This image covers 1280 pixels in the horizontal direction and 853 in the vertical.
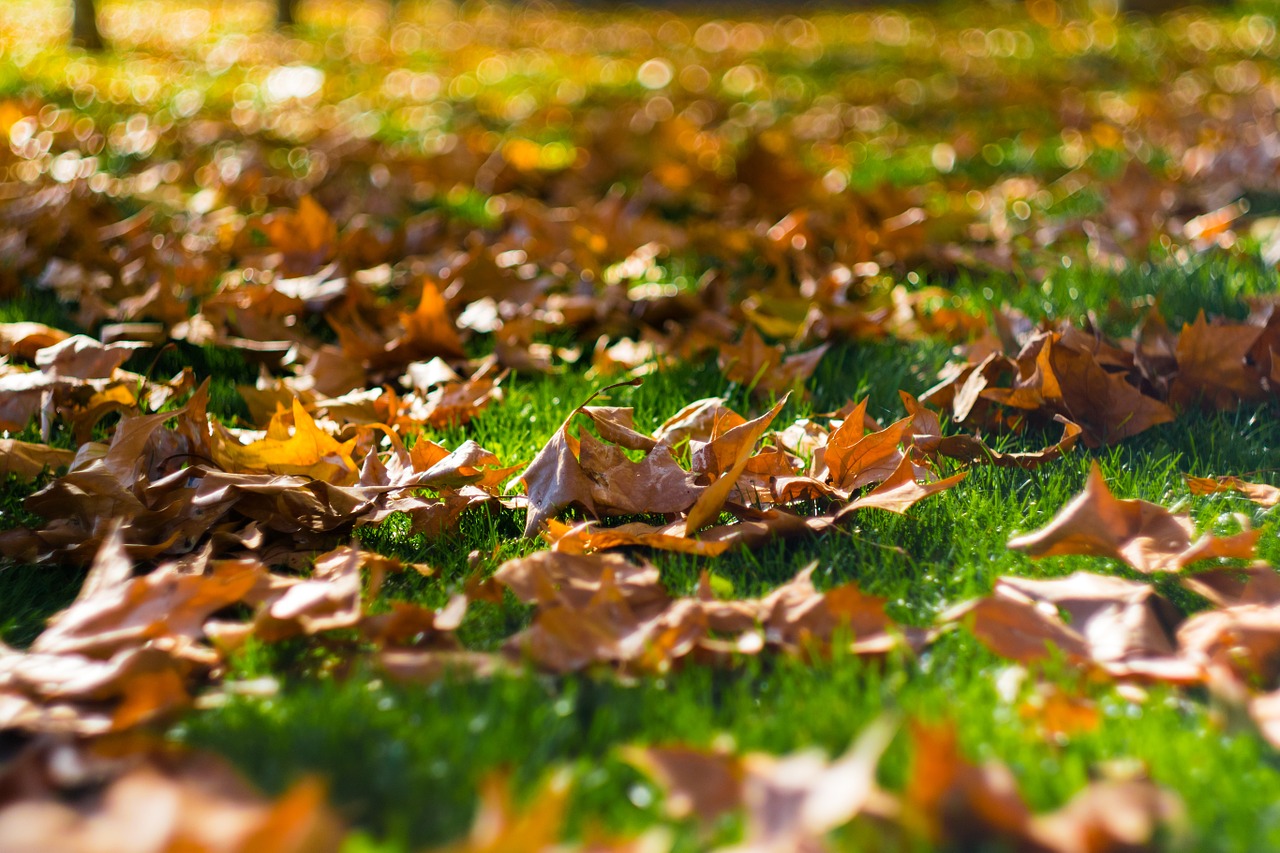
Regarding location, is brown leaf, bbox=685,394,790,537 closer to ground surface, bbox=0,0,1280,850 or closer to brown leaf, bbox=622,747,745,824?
ground surface, bbox=0,0,1280,850

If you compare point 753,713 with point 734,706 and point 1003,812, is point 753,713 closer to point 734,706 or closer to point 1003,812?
point 734,706

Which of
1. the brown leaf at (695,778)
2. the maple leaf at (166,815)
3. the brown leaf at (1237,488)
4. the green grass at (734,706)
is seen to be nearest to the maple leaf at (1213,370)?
the green grass at (734,706)

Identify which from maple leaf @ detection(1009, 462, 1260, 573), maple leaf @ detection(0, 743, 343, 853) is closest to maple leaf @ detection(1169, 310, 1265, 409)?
maple leaf @ detection(1009, 462, 1260, 573)

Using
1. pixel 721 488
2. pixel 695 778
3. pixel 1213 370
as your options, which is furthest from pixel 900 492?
pixel 1213 370

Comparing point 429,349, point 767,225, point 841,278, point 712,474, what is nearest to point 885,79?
point 767,225

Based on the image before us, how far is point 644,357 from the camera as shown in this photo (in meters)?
2.69

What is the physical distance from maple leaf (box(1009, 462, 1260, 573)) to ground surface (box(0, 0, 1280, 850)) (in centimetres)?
5

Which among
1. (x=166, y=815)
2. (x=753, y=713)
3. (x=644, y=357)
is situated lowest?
(x=644, y=357)

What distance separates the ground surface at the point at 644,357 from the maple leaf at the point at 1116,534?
0.05m

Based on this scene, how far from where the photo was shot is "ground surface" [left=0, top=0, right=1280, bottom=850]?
125 cm

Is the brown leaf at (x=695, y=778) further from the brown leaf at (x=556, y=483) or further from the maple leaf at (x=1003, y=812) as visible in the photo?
the brown leaf at (x=556, y=483)

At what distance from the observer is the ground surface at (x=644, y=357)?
4.09ft

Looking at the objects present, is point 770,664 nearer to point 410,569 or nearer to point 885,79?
point 410,569

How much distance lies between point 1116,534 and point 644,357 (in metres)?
1.32
